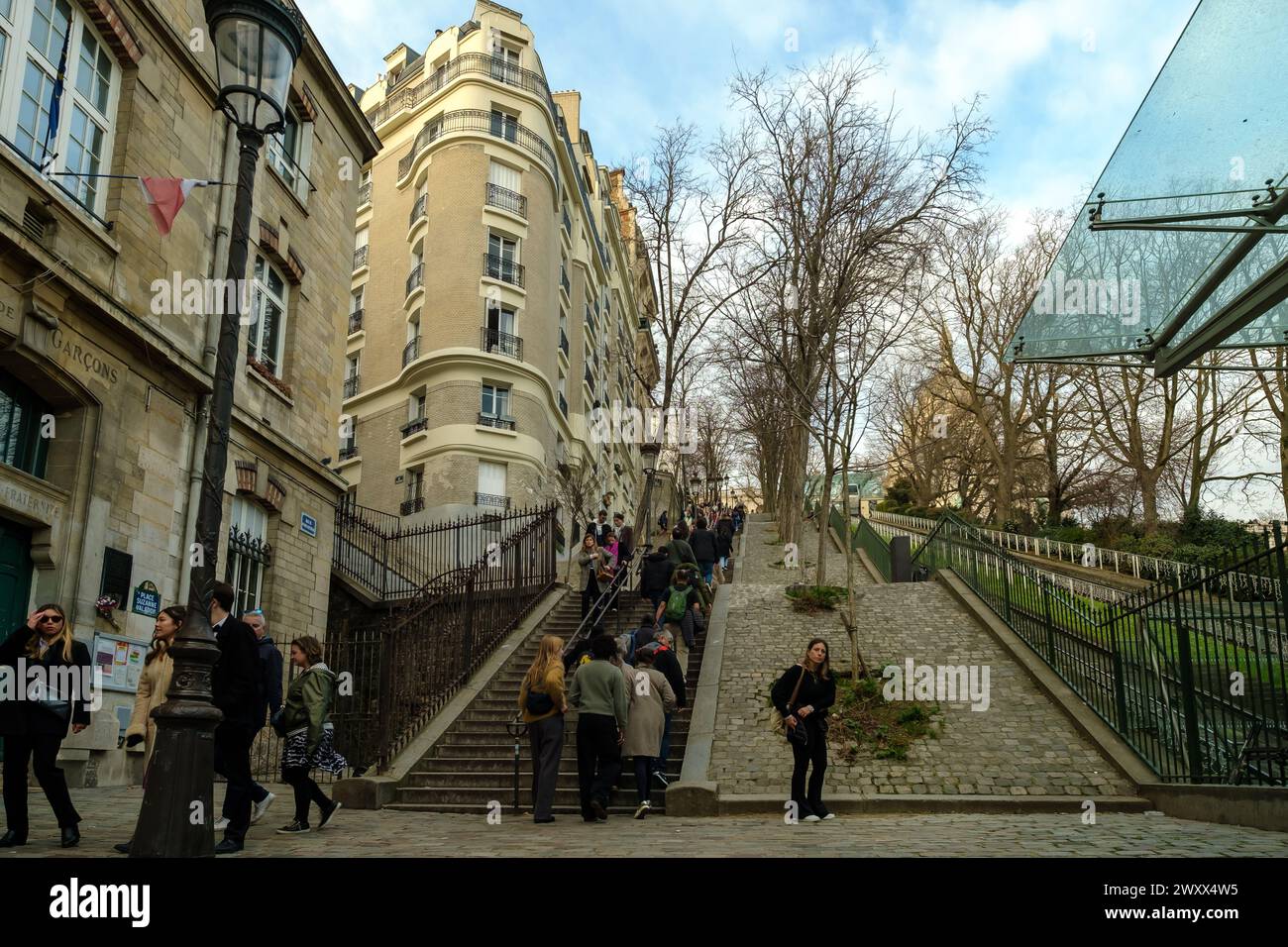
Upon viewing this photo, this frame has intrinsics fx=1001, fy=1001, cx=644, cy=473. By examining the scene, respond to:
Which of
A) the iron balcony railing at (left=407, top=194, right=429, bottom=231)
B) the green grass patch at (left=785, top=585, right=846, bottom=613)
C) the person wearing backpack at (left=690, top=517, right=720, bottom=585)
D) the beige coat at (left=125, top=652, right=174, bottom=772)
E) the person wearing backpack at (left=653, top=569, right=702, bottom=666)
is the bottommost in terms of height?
the beige coat at (left=125, top=652, right=174, bottom=772)

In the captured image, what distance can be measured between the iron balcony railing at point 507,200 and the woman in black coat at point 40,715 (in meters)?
29.7

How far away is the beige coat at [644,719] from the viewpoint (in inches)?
396

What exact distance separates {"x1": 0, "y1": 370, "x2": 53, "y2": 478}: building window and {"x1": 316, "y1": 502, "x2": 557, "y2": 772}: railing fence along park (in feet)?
12.9

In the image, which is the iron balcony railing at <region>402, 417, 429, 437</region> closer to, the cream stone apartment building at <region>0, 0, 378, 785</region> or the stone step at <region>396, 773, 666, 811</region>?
the cream stone apartment building at <region>0, 0, 378, 785</region>

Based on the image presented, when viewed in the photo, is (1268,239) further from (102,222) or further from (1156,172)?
(102,222)

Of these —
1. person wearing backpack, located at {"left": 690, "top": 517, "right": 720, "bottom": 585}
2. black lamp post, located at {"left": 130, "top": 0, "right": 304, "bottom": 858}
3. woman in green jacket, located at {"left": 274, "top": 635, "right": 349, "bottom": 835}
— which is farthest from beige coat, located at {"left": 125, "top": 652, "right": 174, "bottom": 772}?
person wearing backpack, located at {"left": 690, "top": 517, "right": 720, "bottom": 585}

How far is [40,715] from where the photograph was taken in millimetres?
6316

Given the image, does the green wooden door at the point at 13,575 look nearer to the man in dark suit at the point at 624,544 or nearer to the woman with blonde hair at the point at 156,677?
the woman with blonde hair at the point at 156,677

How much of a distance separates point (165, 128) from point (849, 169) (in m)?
12.8

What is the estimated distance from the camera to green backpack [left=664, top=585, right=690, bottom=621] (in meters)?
14.5

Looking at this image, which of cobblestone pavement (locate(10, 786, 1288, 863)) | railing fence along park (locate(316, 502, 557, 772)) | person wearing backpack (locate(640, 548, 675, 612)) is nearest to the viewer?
cobblestone pavement (locate(10, 786, 1288, 863))

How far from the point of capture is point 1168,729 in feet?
33.5
